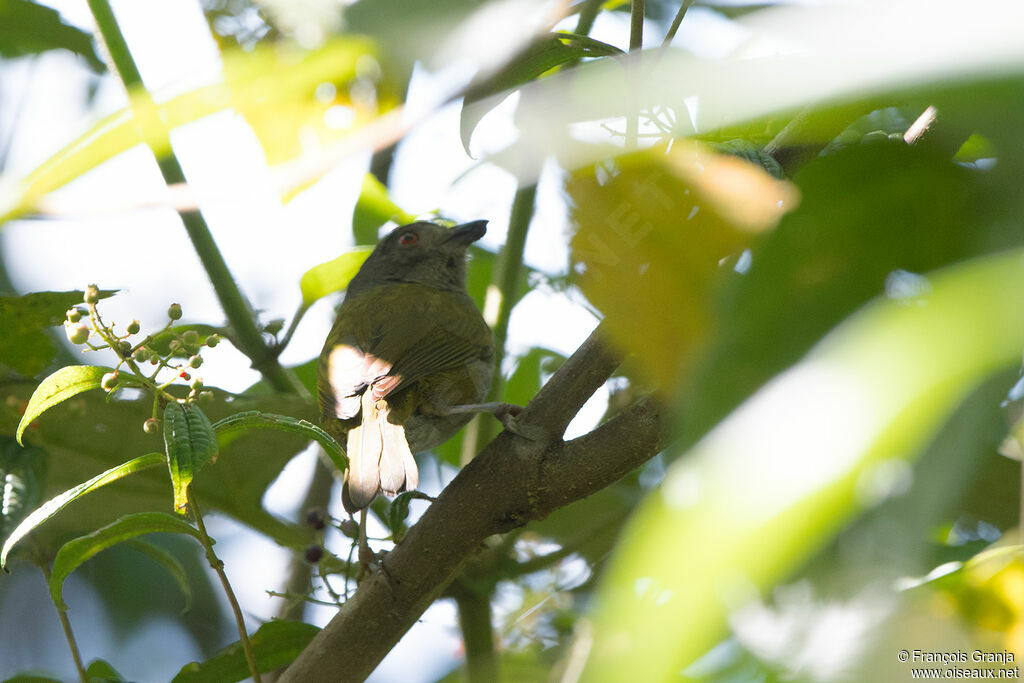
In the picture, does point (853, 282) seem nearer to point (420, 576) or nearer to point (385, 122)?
point (385, 122)

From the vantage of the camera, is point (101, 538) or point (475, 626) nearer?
point (101, 538)

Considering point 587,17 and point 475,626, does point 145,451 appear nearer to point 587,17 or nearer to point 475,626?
point 475,626

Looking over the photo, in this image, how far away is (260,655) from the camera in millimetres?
1978

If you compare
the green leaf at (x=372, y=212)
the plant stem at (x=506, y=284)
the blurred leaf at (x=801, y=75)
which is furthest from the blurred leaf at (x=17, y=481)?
the blurred leaf at (x=801, y=75)

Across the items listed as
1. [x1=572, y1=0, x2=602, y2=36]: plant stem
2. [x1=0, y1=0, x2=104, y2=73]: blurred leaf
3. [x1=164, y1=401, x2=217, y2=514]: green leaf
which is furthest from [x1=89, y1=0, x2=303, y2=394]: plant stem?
[x1=572, y1=0, x2=602, y2=36]: plant stem

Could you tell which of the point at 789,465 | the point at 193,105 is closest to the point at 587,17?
the point at 193,105

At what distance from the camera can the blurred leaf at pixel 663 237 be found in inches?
20.7

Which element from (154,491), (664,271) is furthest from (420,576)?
(664,271)

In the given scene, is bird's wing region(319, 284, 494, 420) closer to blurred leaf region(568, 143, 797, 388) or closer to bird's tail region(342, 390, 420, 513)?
bird's tail region(342, 390, 420, 513)

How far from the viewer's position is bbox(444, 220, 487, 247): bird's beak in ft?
11.8

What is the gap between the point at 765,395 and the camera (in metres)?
0.37

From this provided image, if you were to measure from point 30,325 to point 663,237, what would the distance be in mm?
1700

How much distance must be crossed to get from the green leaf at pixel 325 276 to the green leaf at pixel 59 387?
3.59 feet

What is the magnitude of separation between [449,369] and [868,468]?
234 centimetres
